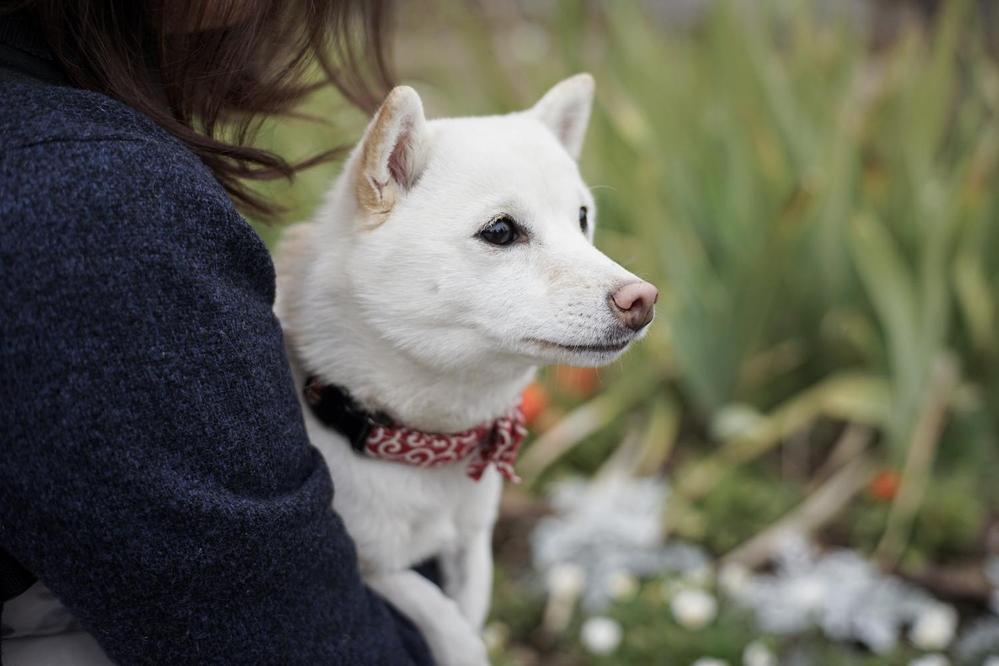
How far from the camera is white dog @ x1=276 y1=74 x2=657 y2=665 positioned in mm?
1075

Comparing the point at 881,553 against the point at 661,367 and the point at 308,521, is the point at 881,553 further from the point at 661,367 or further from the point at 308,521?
the point at 308,521

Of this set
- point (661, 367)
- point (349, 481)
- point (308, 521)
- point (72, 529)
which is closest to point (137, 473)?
point (72, 529)

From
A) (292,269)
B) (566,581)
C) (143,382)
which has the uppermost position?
(143,382)

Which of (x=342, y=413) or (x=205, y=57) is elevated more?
(x=205, y=57)

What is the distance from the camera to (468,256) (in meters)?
1.10

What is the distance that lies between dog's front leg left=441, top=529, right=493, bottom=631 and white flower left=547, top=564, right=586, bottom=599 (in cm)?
72

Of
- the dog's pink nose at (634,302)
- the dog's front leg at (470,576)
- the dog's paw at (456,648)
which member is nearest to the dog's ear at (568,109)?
the dog's pink nose at (634,302)

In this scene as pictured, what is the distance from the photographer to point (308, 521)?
90 centimetres

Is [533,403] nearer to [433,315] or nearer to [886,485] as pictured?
[886,485]

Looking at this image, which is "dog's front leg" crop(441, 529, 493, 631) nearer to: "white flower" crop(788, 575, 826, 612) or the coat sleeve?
the coat sleeve

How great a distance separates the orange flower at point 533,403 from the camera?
2.28m

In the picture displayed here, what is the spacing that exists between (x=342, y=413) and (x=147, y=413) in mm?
355

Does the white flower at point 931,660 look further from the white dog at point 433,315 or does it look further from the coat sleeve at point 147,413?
the coat sleeve at point 147,413

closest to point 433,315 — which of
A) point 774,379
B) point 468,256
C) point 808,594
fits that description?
point 468,256
